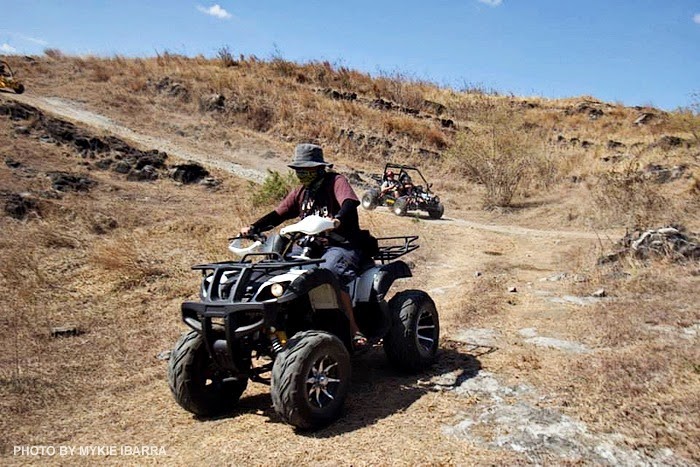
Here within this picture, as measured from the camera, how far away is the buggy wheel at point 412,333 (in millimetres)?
4953

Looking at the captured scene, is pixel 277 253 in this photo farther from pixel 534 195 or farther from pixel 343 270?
pixel 534 195

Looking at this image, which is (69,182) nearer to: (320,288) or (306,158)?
(306,158)

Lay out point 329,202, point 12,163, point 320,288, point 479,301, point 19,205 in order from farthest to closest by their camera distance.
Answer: point 12,163
point 19,205
point 479,301
point 329,202
point 320,288

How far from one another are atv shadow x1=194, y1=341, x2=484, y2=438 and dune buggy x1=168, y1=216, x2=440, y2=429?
108mm

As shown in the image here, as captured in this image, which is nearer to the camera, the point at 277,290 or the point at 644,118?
the point at 277,290

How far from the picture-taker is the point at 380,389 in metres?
4.72

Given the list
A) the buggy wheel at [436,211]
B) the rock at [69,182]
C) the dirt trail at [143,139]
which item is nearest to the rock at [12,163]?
the rock at [69,182]

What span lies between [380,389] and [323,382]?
875 mm

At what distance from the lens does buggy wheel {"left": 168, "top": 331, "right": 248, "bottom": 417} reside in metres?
4.25

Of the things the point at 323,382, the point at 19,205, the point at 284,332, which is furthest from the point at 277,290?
the point at 19,205

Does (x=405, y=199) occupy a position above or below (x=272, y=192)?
below

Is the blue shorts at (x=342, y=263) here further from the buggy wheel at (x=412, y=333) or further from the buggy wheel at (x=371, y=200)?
the buggy wheel at (x=371, y=200)

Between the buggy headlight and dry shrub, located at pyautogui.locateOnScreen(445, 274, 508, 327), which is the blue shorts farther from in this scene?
dry shrub, located at pyautogui.locateOnScreen(445, 274, 508, 327)

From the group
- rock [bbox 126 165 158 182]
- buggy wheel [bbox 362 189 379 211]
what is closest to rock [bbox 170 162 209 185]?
rock [bbox 126 165 158 182]
